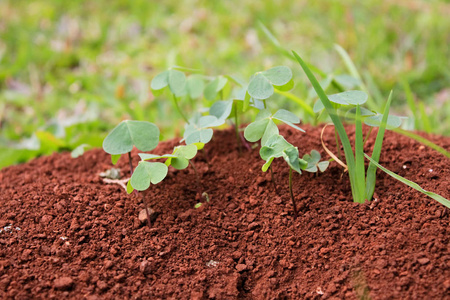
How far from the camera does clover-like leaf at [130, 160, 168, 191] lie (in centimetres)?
129

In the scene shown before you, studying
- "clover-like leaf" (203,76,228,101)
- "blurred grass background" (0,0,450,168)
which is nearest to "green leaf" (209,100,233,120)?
"clover-like leaf" (203,76,228,101)

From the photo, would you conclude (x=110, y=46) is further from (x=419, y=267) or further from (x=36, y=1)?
(x=419, y=267)

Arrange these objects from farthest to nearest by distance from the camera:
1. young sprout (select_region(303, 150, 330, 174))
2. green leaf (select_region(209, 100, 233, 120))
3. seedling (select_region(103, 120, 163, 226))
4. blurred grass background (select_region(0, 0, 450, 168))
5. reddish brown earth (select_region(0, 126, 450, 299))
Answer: blurred grass background (select_region(0, 0, 450, 168)) → green leaf (select_region(209, 100, 233, 120)) → young sprout (select_region(303, 150, 330, 174)) → seedling (select_region(103, 120, 163, 226)) → reddish brown earth (select_region(0, 126, 450, 299))

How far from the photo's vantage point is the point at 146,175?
1316mm

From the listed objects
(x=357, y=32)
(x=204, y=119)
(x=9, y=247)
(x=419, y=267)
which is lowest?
(x=357, y=32)

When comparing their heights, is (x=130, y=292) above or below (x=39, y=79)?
above

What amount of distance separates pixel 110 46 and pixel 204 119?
96.4 inches

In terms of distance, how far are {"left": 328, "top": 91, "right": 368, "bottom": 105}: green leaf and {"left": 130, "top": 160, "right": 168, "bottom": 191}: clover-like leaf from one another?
566 millimetres

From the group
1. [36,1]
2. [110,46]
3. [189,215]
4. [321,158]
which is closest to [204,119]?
[189,215]

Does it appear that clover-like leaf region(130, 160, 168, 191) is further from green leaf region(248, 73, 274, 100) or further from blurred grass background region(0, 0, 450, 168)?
blurred grass background region(0, 0, 450, 168)

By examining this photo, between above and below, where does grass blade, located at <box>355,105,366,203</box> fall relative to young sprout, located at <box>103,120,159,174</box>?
below

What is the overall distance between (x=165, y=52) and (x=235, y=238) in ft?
7.86

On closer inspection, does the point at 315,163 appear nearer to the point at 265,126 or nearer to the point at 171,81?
the point at 265,126

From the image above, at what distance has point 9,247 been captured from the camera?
1324mm
